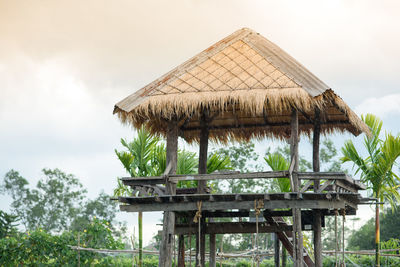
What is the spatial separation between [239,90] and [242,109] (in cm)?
69

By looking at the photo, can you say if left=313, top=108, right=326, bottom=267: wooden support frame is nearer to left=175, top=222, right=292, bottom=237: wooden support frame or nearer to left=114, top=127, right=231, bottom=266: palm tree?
left=175, top=222, right=292, bottom=237: wooden support frame

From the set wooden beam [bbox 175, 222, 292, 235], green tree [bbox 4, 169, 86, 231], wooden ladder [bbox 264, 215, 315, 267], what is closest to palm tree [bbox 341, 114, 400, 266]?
wooden ladder [bbox 264, 215, 315, 267]

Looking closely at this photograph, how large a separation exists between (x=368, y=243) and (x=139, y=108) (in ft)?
56.0

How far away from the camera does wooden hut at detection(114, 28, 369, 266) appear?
7.56m

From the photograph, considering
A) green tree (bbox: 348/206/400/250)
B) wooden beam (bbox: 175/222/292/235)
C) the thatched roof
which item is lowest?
green tree (bbox: 348/206/400/250)

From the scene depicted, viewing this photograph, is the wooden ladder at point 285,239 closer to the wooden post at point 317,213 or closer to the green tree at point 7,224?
the wooden post at point 317,213

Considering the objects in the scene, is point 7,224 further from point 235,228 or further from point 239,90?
point 239,90

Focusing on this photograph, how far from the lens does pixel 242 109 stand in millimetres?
8555

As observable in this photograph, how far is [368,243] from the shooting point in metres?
22.9

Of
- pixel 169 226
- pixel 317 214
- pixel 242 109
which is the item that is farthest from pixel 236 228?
pixel 242 109

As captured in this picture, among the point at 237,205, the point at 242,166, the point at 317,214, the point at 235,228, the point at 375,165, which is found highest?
the point at 242,166

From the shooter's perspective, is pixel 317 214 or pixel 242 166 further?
pixel 242 166

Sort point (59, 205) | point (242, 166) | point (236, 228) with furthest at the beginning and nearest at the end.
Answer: point (59, 205) → point (242, 166) → point (236, 228)

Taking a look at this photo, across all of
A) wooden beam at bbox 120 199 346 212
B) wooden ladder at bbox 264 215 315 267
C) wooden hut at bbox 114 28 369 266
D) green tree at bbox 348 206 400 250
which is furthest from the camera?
green tree at bbox 348 206 400 250
